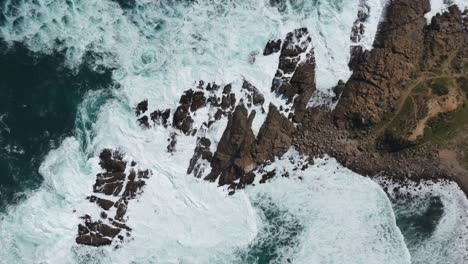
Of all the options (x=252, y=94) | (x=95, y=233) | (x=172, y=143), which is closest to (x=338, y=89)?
(x=252, y=94)

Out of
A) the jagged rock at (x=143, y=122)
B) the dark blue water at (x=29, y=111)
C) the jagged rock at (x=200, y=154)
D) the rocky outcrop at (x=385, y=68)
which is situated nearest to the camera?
the dark blue water at (x=29, y=111)

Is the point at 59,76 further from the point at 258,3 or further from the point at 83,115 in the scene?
the point at 258,3

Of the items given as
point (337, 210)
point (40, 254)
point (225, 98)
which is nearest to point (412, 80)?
point (337, 210)

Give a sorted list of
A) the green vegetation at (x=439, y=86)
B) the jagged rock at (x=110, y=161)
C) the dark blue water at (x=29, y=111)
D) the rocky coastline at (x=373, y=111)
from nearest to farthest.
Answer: the dark blue water at (x=29, y=111)
the jagged rock at (x=110, y=161)
the rocky coastline at (x=373, y=111)
the green vegetation at (x=439, y=86)

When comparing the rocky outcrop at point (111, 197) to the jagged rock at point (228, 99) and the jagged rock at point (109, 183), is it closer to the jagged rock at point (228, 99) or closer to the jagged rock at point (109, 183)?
the jagged rock at point (109, 183)

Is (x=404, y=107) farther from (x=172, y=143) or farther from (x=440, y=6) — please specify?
(x=172, y=143)

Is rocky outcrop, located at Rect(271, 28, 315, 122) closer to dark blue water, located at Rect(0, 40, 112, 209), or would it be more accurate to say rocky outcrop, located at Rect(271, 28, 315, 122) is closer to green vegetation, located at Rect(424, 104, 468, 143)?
green vegetation, located at Rect(424, 104, 468, 143)

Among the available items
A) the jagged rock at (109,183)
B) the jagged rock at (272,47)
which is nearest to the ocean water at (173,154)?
the jagged rock at (272,47)
